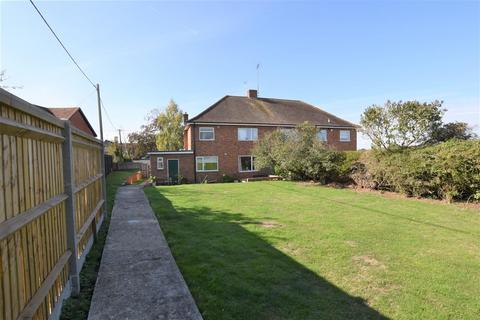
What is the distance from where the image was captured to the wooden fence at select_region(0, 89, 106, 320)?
1.88 meters

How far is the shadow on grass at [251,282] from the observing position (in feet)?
10.8

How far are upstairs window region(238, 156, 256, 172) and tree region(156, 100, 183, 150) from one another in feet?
59.2

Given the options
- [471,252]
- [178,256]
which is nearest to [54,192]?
[178,256]

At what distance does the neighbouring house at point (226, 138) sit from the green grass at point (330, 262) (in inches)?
554

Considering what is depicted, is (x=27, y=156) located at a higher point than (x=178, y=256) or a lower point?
higher

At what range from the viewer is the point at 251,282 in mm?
4027

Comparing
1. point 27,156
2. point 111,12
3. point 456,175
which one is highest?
point 111,12

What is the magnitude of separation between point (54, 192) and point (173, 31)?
10.7 meters

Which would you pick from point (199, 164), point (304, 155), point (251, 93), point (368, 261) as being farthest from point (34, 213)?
point (251, 93)

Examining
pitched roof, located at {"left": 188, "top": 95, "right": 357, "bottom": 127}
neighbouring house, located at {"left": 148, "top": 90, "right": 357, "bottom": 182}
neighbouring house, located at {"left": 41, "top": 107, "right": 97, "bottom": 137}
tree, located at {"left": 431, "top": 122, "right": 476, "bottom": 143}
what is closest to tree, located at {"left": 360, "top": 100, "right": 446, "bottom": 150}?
tree, located at {"left": 431, "top": 122, "right": 476, "bottom": 143}

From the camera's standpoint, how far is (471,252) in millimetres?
5309

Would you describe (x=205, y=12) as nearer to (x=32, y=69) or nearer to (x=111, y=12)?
(x=111, y=12)

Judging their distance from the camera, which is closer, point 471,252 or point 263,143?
point 471,252

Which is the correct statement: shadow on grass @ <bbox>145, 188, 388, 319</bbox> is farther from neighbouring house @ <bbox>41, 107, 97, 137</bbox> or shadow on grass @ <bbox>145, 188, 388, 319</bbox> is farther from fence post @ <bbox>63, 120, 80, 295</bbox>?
neighbouring house @ <bbox>41, 107, 97, 137</bbox>
